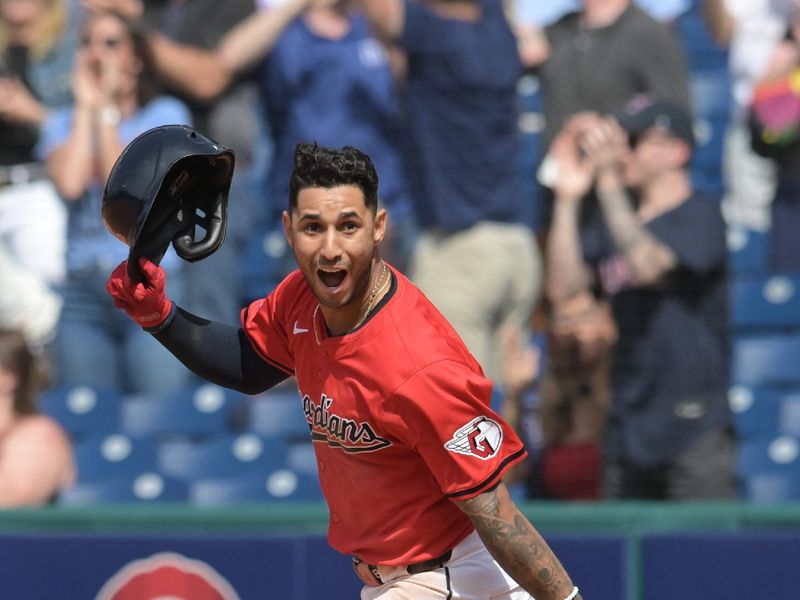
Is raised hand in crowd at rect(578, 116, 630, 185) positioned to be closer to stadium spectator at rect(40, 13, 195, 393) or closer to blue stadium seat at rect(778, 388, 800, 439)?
blue stadium seat at rect(778, 388, 800, 439)

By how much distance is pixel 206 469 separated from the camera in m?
5.89

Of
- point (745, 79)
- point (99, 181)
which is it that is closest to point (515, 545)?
point (99, 181)

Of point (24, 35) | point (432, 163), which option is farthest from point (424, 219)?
point (24, 35)

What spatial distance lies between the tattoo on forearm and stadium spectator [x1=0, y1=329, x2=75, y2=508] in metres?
3.25

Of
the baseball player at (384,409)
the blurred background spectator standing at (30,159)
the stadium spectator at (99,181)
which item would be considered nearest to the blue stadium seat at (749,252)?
the stadium spectator at (99,181)

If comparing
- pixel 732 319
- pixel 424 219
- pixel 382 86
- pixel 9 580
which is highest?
pixel 382 86

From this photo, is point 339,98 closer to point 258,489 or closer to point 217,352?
point 258,489

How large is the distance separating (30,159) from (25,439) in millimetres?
1331

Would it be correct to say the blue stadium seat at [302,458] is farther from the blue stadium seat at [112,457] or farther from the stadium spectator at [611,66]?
the stadium spectator at [611,66]

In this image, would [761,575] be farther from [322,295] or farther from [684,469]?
[322,295]

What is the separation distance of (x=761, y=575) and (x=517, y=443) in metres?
2.14

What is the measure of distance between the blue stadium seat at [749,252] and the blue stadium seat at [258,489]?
2.10m

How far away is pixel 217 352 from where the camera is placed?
10.9 feet

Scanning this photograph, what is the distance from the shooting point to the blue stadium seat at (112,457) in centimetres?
583
